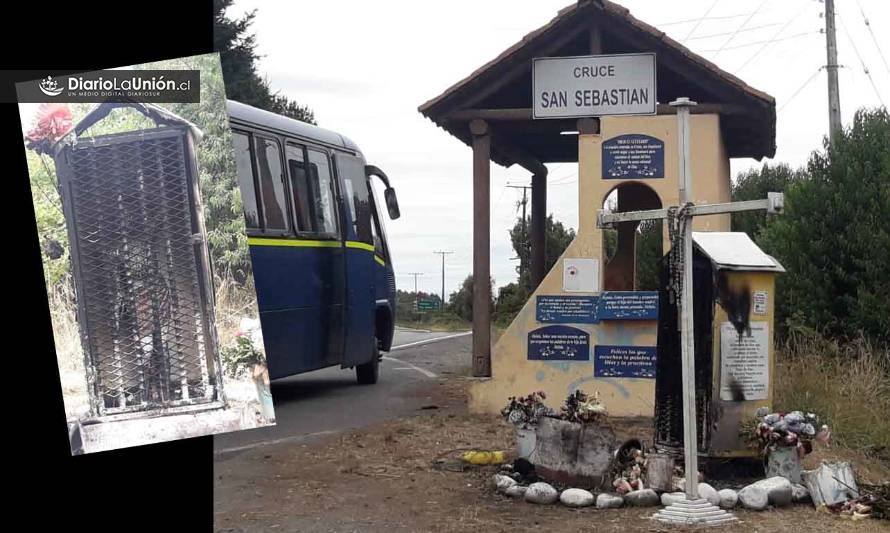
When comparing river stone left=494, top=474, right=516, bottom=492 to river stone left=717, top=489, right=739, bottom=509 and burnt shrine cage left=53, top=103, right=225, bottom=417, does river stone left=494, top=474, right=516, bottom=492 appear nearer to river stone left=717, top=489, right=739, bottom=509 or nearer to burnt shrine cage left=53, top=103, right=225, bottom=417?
river stone left=717, top=489, right=739, bottom=509

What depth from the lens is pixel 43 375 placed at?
4066mm

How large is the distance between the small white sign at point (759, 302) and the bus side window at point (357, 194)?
263 inches

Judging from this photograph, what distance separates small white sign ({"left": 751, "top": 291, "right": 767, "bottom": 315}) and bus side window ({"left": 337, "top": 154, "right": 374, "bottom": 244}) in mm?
6679

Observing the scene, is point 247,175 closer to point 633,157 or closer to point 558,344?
point 558,344

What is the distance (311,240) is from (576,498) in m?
6.28

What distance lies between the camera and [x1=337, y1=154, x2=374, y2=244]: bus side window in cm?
1395

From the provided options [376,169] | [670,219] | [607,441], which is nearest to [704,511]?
[607,441]

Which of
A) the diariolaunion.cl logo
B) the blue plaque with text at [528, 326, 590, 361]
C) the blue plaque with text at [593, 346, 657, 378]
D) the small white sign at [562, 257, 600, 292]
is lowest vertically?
the blue plaque with text at [593, 346, 657, 378]

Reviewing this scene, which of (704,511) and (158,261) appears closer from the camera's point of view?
(158,261)

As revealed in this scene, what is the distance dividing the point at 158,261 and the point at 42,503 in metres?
1.10

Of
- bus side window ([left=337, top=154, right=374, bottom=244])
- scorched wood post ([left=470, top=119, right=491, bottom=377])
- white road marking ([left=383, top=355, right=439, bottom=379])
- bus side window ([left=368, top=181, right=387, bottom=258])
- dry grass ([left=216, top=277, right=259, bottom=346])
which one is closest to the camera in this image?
dry grass ([left=216, top=277, right=259, bottom=346])

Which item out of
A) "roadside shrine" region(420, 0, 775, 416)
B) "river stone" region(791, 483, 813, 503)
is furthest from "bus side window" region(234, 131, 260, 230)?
"river stone" region(791, 483, 813, 503)

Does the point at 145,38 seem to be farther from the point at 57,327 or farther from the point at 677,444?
the point at 677,444

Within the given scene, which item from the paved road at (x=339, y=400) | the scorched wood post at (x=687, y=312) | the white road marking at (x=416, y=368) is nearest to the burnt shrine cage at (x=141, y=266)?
the scorched wood post at (x=687, y=312)
